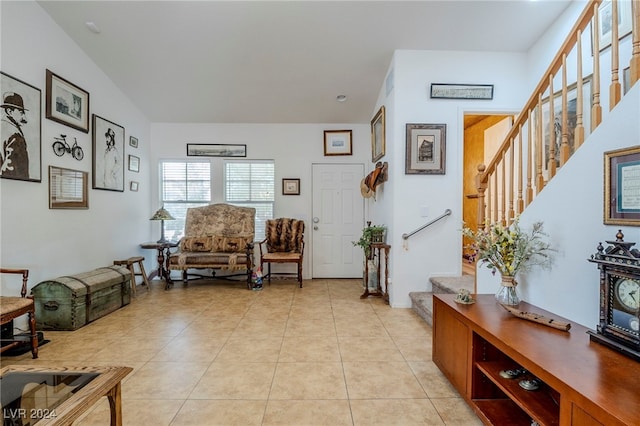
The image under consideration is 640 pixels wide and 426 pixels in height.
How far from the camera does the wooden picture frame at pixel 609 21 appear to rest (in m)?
2.48

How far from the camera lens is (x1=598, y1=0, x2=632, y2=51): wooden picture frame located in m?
2.48

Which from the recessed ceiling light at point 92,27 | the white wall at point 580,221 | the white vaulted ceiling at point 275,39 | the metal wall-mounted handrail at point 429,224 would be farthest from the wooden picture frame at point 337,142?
the white wall at point 580,221

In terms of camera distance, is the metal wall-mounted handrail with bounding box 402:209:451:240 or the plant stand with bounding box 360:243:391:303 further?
the plant stand with bounding box 360:243:391:303

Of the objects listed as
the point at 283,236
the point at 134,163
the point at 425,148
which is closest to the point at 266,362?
the point at 283,236

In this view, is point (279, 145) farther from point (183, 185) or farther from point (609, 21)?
point (609, 21)

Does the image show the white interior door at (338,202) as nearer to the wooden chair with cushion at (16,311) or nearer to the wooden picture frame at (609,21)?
the wooden picture frame at (609,21)

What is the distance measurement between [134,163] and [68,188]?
1432mm

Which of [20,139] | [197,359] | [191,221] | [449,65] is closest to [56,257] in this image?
[20,139]

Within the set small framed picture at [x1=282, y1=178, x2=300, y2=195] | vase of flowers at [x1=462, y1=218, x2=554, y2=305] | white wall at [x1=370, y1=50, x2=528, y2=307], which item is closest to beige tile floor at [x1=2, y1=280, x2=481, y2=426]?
white wall at [x1=370, y1=50, x2=528, y2=307]

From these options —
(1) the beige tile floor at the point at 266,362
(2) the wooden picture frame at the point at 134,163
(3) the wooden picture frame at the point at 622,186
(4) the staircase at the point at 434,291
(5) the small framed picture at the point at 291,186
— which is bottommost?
(1) the beige tile floor at the point at 266,362

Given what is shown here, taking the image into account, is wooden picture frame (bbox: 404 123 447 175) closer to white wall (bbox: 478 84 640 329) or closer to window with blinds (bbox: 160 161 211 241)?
white wall (bbox: 478 84 640 329)

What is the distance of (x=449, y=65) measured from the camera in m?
3.56

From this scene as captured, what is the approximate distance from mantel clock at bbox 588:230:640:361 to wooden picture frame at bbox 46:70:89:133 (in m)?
4.77

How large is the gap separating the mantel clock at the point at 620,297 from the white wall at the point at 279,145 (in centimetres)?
407
